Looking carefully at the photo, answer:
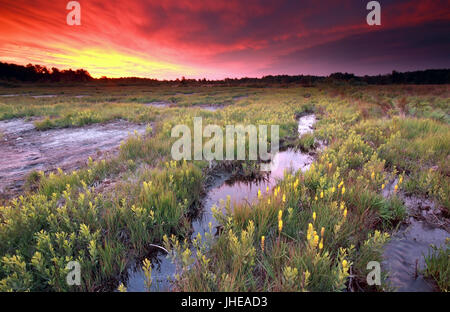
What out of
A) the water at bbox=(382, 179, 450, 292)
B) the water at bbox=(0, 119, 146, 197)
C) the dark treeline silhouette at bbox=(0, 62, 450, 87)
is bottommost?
the water at bbox=(382, 179, 450, 292)

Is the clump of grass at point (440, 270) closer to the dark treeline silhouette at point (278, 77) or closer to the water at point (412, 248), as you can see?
the water at point (412, 248)

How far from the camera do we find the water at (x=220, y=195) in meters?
2.34

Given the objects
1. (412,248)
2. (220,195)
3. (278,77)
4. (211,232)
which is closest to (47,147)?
(220,195)

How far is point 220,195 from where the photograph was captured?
422 centimetres

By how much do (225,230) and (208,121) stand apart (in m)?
7.56

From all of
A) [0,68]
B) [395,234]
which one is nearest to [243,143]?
[395,234]

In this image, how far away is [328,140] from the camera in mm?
→ 7426

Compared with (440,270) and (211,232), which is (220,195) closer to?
(211,232)

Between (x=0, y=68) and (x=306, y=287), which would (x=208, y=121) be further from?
(x=0, y=68)

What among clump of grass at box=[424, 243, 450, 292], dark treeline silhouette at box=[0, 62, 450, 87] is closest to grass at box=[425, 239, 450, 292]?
clump of grass at box=[424, 243, 450, 292]

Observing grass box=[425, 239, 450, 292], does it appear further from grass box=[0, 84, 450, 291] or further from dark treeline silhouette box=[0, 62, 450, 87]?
dark treeline silhouette box=[0, 62, 450, 87]

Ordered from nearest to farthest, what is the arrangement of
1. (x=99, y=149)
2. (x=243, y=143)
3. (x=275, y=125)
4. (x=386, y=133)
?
(x=243, y=143)
(x=99, y=149)
(x=386, y=133)
(x=275, y=125)

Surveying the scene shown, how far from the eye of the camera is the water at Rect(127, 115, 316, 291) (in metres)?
2.34

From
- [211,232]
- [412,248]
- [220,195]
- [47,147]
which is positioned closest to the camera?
[412,248]
